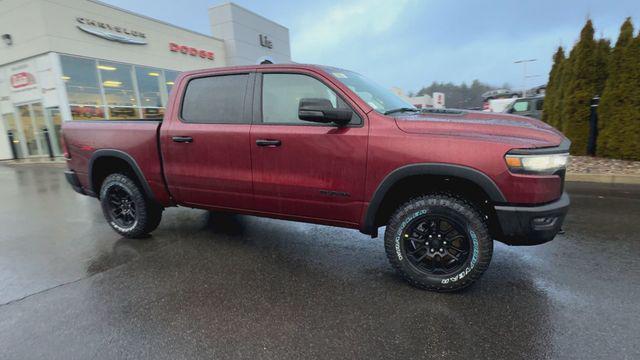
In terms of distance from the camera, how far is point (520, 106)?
12195mm

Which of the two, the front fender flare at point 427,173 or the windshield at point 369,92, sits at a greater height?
the windshield at point 369,92

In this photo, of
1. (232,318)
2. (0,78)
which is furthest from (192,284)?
(0,78)

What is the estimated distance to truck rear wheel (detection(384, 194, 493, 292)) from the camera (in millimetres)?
2590

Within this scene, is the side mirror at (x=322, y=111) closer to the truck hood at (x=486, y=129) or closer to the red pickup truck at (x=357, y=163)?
the red pickup truck at (x=357, y=163)

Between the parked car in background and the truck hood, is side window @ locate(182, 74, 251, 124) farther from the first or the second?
the parked car in background

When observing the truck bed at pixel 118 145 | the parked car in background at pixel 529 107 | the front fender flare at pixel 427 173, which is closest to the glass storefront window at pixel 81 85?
the truck bed at pixel 118 145

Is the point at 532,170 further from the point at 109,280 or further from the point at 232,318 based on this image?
the point at 109,280

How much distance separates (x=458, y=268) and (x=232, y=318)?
5.94 feet

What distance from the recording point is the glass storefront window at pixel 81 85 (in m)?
13.7

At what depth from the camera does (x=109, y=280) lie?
3.17 m

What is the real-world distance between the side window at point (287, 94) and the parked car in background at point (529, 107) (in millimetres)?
11407

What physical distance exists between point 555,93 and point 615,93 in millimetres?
1869

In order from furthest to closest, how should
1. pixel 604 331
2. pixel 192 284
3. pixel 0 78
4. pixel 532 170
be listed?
pixel 0 78 → pixel 192 284 → pixel 532 170 → pixel 604 331

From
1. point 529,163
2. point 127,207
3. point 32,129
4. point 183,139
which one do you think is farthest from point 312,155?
point 32,129
